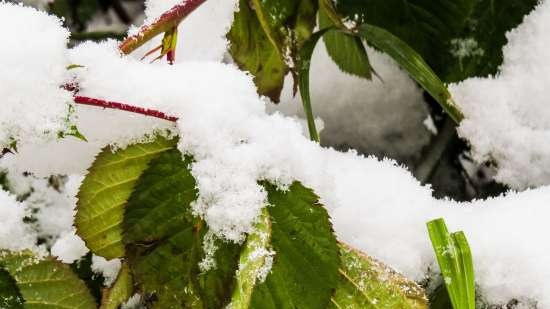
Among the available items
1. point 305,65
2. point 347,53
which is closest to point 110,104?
point 305,65

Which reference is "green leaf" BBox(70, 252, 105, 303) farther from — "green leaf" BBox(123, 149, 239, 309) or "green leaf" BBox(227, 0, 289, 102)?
"green leaf" BBox(227, 0, 289, 102)

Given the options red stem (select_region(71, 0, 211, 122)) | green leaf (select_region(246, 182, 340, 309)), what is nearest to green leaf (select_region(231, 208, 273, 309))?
green leaf (select_region(246, 182, 340, 309))

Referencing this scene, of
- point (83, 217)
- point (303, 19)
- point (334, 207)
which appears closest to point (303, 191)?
point (334, 207)

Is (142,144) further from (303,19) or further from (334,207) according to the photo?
(303,19)

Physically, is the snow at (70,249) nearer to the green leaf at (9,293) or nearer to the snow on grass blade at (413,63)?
the green leaf at (9,293)

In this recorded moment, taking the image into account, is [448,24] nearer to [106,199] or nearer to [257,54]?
[257,54]

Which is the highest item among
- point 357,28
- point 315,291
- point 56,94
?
point 357,28

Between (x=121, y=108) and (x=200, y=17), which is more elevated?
(x=200, y=17)

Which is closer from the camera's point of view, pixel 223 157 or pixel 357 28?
pixel 223 157
